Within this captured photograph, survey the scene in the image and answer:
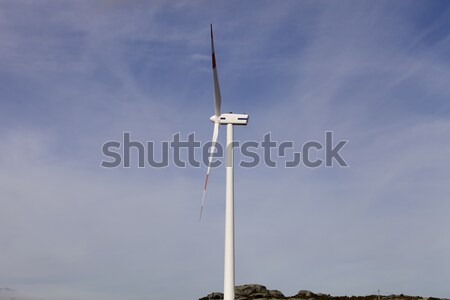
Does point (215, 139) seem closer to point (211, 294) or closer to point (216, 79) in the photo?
point (216, 79)

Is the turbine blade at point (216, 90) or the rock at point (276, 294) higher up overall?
the turbine blade at point (216, 90)

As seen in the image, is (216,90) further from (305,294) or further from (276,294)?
(276,294)

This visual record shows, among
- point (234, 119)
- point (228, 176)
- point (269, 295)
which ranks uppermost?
point (234, 119)

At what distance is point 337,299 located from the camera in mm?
138375

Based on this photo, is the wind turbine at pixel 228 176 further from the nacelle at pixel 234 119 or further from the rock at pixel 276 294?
the rock at pixel 276 294

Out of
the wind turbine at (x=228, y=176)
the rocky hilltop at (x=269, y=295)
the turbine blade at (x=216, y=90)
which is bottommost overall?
the rocky hilltop at (x=269, y=295)

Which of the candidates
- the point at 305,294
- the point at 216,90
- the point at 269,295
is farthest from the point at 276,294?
the point at 216,90

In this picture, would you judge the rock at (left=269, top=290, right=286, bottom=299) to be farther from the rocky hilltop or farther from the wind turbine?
the wind turbine

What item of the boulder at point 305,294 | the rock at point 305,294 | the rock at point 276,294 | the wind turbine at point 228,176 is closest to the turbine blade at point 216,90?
the wind turbine at point 228,176

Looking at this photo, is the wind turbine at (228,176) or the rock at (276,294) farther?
the rock at (276,294)

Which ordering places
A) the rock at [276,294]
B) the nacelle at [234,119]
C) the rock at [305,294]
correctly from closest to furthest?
the nacelle at [234,119] → the rock at [305,294] → the rock at [276,294]

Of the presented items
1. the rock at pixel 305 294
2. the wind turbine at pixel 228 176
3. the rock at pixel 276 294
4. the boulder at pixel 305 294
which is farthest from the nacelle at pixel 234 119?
the rock at pixel 276 294

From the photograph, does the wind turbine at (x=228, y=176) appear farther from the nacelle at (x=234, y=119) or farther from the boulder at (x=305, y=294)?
the boulder at (x=305, y=294)

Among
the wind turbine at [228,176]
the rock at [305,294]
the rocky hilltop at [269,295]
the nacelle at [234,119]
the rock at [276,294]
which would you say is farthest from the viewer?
the rock at [276,294]
